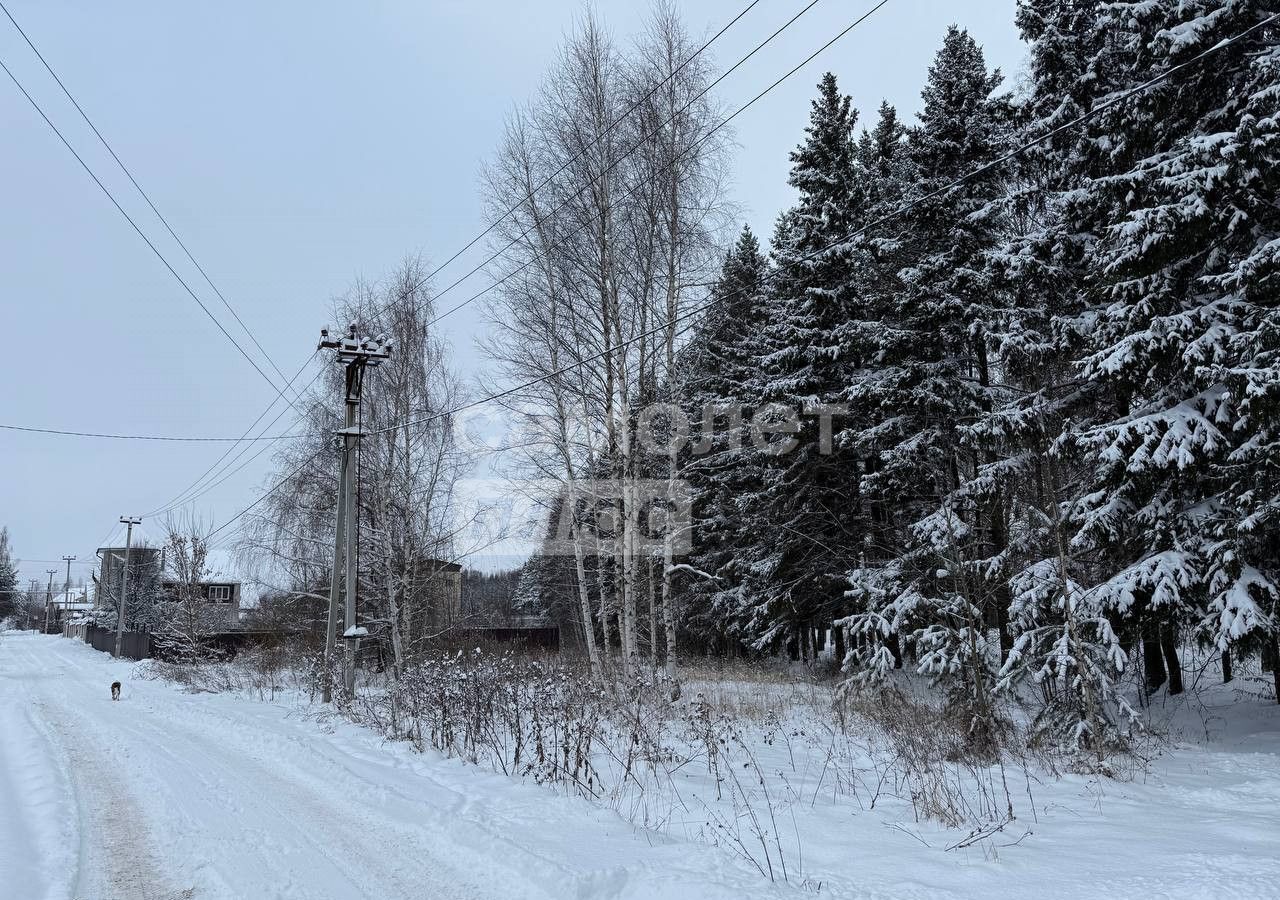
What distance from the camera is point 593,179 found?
14.5 metres

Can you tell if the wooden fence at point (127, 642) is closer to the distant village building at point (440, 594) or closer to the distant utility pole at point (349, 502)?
the distant village building at point (440, 594)

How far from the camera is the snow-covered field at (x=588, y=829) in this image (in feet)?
13.7

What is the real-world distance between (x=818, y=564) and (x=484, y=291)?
9.81m

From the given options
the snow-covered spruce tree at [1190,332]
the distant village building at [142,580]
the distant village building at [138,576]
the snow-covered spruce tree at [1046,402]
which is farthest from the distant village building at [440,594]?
the distant village building at [138,576]

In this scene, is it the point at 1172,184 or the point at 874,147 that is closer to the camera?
the point at 1172,184

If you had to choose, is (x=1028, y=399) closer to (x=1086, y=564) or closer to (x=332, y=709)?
(x=1086, y=564)

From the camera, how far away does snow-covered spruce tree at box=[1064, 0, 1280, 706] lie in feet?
26.7

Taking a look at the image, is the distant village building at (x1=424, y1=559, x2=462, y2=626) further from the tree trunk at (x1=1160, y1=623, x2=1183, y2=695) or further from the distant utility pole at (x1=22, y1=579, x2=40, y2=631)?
the distant utility pole at (x1=22, y1=579, x2=40, y2=631)

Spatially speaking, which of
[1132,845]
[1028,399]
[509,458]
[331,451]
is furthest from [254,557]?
[1132,845]

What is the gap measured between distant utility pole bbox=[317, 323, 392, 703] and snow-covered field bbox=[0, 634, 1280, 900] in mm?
4227

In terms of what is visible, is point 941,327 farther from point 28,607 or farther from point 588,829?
point 28,607

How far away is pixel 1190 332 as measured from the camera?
8.76 meters

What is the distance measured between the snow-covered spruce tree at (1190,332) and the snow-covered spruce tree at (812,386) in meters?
6.59

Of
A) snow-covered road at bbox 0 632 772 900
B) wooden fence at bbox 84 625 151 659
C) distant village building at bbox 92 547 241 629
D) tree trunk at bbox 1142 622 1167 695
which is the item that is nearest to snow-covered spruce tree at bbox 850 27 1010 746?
tree trunk at bbox 1142 622 1167 695
